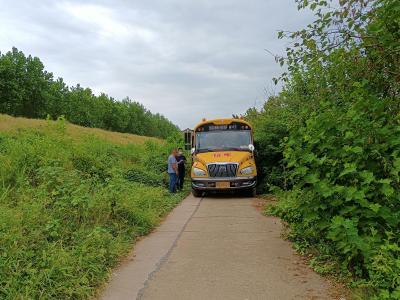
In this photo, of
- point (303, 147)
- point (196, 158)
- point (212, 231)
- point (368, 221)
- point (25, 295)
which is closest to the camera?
point (25, 295)

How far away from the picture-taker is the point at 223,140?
15641 millimetres

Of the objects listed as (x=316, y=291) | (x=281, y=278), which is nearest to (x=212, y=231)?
(x=281, y=278)

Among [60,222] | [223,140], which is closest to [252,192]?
[223,140]

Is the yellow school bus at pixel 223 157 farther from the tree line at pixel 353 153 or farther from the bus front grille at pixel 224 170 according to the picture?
the tree line at pixel 353 153

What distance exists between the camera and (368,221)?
5.08 meters

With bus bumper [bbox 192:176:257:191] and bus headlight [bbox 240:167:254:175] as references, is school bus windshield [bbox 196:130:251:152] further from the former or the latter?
bus bumper [bbox 192:176:257:191]

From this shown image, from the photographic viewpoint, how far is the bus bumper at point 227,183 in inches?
567

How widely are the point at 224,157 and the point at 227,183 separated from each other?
0.90m

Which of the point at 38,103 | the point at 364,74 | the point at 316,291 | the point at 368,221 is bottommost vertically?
the point at 316,291

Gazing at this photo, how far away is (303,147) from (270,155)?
9950 mm

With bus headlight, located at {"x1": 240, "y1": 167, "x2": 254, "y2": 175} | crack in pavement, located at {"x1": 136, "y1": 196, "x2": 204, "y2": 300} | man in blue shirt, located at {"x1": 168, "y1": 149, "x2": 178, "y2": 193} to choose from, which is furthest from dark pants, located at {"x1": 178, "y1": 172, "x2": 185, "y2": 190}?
crack in pavement, located at {"x1": 136, "y1": 196, "x2": 204, "y2": 300}

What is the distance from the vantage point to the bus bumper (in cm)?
1441

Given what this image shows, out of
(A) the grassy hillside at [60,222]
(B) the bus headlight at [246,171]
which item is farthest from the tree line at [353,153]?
(B) the bus headlight at [246,171]

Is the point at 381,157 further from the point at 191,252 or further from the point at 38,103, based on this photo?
the point at 38,103
